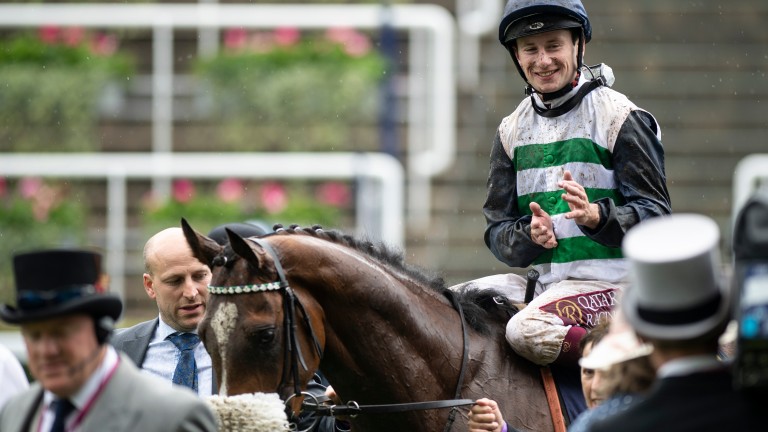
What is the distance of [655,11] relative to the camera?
495 inches

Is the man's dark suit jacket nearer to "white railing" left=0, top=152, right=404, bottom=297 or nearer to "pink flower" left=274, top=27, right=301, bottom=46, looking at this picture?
"white railing" left=0, top=152, right=404, bottom=297

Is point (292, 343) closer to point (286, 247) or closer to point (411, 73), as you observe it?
point (286, 247)

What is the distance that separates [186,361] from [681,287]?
2.72 m

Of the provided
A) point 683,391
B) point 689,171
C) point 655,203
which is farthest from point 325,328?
point 689,171

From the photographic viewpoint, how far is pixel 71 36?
11.1 meters

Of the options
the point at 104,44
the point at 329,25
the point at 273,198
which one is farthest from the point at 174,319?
the point at 104,44

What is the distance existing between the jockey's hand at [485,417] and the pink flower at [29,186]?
6.67 m

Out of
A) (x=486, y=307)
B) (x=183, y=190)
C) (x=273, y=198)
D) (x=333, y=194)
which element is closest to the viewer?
(x=486, y=307)

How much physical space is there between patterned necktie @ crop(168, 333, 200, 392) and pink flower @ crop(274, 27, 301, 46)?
6.06 metres

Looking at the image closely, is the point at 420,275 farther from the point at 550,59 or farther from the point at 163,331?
the point at 163,331

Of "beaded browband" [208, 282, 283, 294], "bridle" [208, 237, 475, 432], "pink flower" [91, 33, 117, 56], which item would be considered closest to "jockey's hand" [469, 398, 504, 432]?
"bridle" [208, 237, 475, 432]

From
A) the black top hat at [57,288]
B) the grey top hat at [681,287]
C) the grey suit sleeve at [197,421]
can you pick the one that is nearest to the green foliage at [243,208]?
the black top hat at [57,288]

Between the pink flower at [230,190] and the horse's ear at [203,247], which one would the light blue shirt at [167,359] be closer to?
the horse's ear at [203,247]

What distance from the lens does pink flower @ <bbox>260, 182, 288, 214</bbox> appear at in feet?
32.9
